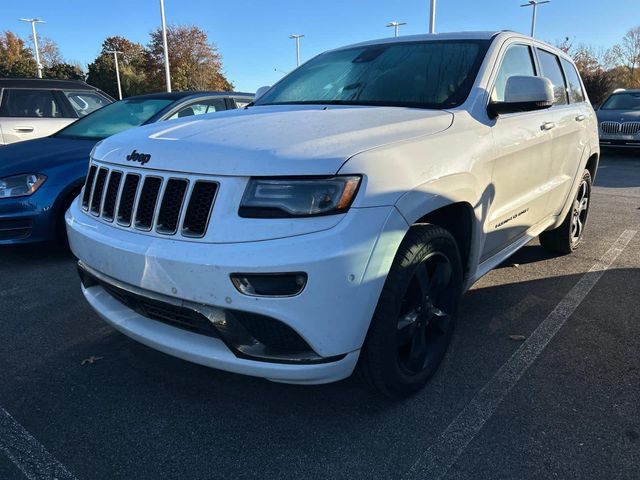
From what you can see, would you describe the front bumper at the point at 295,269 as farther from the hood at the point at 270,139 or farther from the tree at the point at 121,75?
the tree at the point at 121,75

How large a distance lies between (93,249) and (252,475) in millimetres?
1231

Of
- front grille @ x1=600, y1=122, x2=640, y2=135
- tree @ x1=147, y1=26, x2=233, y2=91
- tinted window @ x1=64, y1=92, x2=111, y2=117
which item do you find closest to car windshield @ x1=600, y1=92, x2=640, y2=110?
front grille @ x1=600, y1=122, x2=640, y2=135

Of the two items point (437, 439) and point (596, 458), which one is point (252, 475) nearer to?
point (437, 439)

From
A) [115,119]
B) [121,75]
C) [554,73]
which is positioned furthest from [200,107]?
[121,75]

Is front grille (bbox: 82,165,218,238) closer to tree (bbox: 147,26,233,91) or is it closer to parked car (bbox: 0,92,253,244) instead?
parked car (bbox: 0,92,253,244)

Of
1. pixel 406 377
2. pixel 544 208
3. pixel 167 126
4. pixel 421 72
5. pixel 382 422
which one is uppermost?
pixel 421 72

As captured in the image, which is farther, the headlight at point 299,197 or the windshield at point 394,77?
the windshield at point 394,77

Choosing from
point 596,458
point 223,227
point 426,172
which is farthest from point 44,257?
point 596,458

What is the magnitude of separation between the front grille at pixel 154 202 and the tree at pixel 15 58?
53955 mm

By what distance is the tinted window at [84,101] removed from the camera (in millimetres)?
8398

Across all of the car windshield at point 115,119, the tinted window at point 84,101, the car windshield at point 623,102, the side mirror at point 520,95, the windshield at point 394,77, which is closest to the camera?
the side mirror at point 520,95

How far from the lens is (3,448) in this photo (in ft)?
7.38

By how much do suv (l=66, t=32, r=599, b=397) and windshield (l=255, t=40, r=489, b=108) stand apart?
0.02 meters

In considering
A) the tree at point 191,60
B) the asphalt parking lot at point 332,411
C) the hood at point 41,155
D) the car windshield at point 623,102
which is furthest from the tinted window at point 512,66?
the tree at point 191,60
